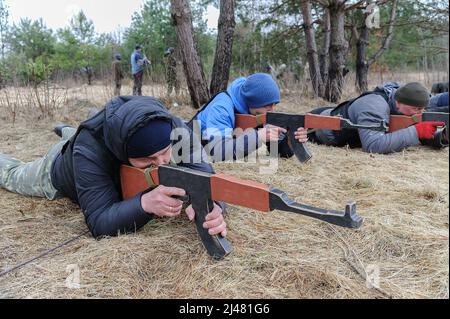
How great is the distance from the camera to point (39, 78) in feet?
26.1

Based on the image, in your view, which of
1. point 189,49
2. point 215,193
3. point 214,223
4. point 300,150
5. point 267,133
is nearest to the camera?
point 215,193

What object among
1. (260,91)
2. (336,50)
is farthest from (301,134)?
(336,50)

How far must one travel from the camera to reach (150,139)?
1.86 m

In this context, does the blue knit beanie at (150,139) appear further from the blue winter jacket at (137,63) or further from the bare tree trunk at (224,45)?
the blue winter jacket at (137,63)

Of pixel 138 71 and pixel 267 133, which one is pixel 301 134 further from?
pixel 138 71

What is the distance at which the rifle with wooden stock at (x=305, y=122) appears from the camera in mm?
3309

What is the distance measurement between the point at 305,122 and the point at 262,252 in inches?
69.1

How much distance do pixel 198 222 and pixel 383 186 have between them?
Result: 159cm

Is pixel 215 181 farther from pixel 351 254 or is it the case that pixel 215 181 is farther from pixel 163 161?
pixel 351 254

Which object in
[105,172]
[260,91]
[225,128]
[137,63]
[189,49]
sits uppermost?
[137,63]

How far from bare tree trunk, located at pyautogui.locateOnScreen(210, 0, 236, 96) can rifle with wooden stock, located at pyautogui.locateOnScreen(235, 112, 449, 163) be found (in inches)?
136

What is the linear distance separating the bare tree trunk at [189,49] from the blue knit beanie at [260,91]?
11.0 ft

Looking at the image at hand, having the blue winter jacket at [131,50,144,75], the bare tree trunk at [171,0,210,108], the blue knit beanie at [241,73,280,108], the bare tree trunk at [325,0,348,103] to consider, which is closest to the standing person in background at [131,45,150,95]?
the blue winter jacket at [131,50,144,75]

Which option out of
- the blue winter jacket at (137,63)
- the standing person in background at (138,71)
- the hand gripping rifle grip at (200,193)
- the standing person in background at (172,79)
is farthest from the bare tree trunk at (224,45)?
the hand gripping rifle grip at (200,193)
